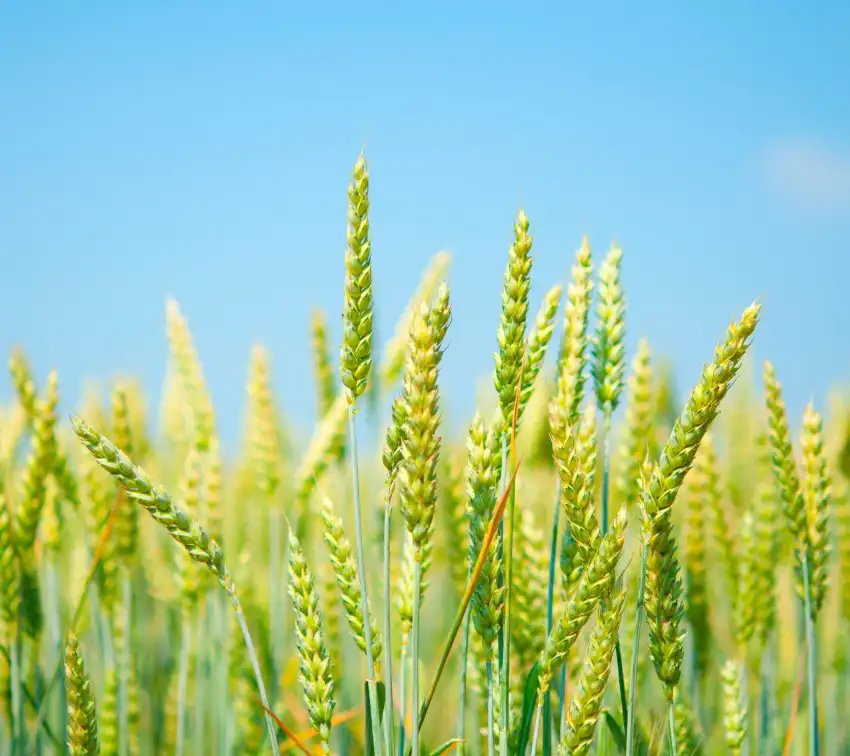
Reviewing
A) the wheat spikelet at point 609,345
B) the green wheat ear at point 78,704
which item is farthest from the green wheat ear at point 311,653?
the wheat spikelet at point 609,345

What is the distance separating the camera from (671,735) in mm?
1097

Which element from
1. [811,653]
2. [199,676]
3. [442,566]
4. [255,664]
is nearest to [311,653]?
[255,664]

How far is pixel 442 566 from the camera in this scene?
141 inches

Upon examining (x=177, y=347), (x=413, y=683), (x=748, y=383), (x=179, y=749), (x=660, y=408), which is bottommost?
(x=179, y=749)

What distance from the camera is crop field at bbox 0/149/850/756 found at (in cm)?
101

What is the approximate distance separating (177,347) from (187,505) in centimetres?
51

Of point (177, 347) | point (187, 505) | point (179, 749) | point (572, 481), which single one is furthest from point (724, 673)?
point (177, 347)

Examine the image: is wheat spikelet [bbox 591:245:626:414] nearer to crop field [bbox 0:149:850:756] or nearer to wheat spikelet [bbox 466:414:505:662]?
crop field [bbox 0:149:850:756]

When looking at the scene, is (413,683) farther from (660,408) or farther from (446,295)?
(660,408)

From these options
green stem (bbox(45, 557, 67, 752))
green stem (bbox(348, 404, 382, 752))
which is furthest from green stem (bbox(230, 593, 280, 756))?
green stem (bbox(45, 557, 67, 752))

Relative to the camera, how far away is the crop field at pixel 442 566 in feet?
3.32

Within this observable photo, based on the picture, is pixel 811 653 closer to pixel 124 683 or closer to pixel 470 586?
pixel 470 586

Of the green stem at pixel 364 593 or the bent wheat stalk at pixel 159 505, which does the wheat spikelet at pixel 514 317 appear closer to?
the green stem at pixel 364 593

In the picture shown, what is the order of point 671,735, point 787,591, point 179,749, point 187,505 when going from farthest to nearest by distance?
point 787,591, point 187,505, point 179,749, point 671,735
